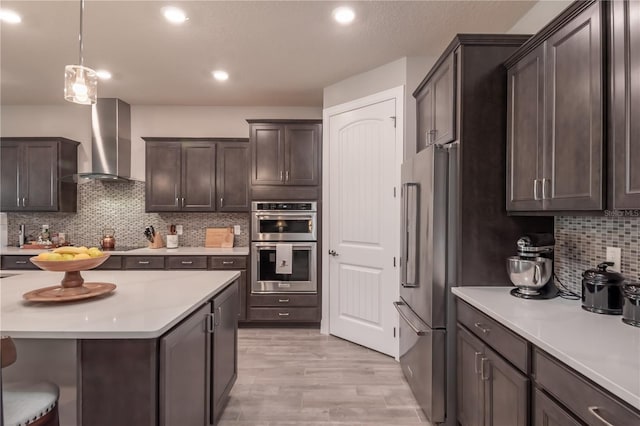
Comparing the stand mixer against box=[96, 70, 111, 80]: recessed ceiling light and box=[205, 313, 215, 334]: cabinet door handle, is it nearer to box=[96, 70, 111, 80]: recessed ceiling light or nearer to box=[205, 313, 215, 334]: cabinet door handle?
box=[205, 313, 215, 334]: cabinet door handle

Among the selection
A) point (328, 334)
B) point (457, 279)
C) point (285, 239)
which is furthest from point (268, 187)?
point (457, 279)

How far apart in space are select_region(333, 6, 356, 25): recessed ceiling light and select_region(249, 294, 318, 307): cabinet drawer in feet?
9.21

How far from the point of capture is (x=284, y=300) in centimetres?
405

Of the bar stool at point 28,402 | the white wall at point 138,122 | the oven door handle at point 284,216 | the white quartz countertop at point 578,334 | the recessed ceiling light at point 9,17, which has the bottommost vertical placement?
the bar stool at point 28,402

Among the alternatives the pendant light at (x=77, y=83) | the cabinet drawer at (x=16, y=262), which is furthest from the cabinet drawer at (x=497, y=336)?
the cabinet drawer at (x=16, y=262)

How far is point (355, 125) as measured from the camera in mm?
3568

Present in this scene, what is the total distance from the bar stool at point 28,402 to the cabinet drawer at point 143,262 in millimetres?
2801

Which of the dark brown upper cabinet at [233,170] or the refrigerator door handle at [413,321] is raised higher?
the dark brown upper cabinet at [233,170]

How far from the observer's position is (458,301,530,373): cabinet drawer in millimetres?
1381

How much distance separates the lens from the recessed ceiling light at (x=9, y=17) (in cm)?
248

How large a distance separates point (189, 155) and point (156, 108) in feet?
3.27

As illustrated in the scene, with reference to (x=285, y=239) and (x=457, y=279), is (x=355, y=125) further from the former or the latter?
(x=457, y=279)

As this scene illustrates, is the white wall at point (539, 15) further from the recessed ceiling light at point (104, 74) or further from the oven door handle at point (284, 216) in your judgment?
the recessed ceiling light at point (104, 74)

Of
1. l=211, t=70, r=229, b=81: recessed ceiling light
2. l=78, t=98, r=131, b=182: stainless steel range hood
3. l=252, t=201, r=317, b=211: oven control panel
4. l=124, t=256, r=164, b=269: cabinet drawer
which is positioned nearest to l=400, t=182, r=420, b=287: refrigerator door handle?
l=252, t=201, r=317, b=211: oven control panel
